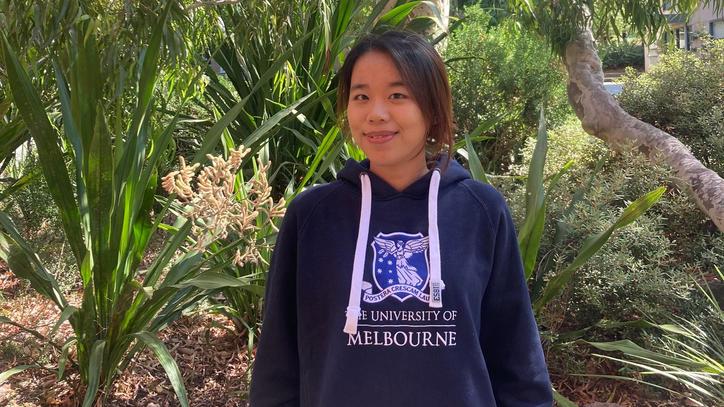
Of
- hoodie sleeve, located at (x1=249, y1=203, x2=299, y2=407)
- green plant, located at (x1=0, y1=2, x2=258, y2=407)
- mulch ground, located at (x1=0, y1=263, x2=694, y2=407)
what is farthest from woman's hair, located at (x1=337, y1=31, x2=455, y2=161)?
mulch ground, located at (x1=0, y1=263, x2=694, y2=407)

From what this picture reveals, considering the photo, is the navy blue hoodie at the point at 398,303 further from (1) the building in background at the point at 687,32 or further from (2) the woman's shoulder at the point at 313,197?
(1) the building in background at the point at 687,32

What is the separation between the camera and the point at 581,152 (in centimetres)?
572

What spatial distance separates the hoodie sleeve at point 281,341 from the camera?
1392mm

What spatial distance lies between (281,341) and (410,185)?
39cm

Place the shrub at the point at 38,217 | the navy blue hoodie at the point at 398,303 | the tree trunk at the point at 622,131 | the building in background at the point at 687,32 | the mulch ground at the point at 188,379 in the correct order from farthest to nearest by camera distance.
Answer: the building in background at the point at 687,32 < the shrub at the point at 38,217 < the tree trunk at the point at 622,131 < the mulch ground at the point at 188,379 < the navy blue hoodie at the point at 398,303

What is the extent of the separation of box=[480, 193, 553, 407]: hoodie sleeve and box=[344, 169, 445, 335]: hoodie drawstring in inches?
5.0

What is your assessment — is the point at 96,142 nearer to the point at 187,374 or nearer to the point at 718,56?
the point at 187,374

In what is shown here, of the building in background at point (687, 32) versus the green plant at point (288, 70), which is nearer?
the green plant at point (288, 70)

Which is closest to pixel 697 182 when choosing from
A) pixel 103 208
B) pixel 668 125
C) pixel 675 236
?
A: pixel 675 236

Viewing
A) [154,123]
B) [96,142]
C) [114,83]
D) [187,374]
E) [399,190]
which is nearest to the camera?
[399,190]

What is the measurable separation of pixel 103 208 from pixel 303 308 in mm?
1502

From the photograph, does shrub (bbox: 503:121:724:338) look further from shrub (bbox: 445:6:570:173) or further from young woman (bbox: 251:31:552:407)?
shrub (bbox: 445:6:570:173)

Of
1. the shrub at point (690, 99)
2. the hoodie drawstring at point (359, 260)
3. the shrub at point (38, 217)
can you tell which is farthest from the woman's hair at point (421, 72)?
the shrub at point (690, 99)

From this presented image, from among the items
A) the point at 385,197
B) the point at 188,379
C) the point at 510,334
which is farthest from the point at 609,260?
the point at 385,197
